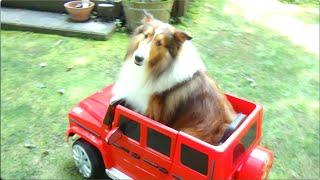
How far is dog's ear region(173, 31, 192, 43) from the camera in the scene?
6.26ft

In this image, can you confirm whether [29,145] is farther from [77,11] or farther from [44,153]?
[77,11]

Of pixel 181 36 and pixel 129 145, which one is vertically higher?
pixel 181 36

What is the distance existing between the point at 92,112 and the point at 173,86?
547mm

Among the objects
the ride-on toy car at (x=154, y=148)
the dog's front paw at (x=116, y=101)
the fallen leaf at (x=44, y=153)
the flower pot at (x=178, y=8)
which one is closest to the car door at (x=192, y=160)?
the ride-on toy car at (x=154, y=148)

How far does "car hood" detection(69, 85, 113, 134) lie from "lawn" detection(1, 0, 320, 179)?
0.56 feet

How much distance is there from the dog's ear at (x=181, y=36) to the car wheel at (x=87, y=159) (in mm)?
850

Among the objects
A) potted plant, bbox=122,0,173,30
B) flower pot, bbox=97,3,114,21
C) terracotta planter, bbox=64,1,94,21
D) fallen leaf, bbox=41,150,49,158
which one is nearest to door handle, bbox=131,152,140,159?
fallen leaf, bbox=41,150,49,158

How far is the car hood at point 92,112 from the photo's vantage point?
→ 7.34 ft

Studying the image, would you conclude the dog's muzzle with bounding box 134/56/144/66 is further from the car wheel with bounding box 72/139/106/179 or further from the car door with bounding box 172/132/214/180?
the car wheel with bounding box 72/139/106/179

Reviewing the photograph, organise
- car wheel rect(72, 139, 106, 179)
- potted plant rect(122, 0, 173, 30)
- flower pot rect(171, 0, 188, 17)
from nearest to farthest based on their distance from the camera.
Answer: car wheel rect(72, 139, 106, 179)
flower pot rect(171, 0, 188, 17)
potted plant rect(122, 0, 173, 30)

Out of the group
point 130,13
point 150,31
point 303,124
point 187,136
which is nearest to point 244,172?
point 187,136

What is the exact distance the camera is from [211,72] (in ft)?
11.6

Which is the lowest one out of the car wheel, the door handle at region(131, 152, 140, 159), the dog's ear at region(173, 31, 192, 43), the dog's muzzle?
the car wheel

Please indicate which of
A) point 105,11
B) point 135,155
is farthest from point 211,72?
point 135,155
